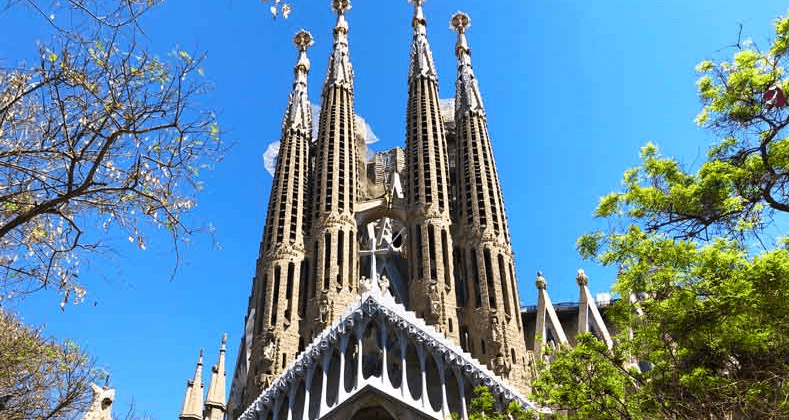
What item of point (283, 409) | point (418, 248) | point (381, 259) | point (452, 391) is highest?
point (381, 259)

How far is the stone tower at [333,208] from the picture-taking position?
27922 millimetres

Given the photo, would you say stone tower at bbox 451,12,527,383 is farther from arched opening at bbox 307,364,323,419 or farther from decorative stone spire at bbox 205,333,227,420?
decorative stone spire at bbox 205,333,227,420

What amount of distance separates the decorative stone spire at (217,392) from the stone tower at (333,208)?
5141mm

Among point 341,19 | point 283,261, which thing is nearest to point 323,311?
point 283,261

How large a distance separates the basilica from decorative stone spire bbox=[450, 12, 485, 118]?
101mm

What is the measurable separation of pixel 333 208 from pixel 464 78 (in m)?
11.8

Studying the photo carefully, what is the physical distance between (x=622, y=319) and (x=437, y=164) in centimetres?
2213

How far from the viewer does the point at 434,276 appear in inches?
1109

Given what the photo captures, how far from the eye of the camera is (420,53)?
126ft

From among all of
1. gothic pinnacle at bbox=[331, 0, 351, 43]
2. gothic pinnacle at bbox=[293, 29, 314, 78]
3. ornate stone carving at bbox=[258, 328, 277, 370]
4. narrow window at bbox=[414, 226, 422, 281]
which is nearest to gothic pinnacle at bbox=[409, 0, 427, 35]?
gothic pinnacle at bbox=[331, 0, 351, 43]

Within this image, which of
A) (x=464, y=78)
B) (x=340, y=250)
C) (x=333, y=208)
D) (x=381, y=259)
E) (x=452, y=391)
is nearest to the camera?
(x=452, y=391)

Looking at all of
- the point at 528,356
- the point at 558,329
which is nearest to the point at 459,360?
the point at 528,356

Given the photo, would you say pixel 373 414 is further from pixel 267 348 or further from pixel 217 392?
pixel 217 392

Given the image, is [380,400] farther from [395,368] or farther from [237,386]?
[237,386]
